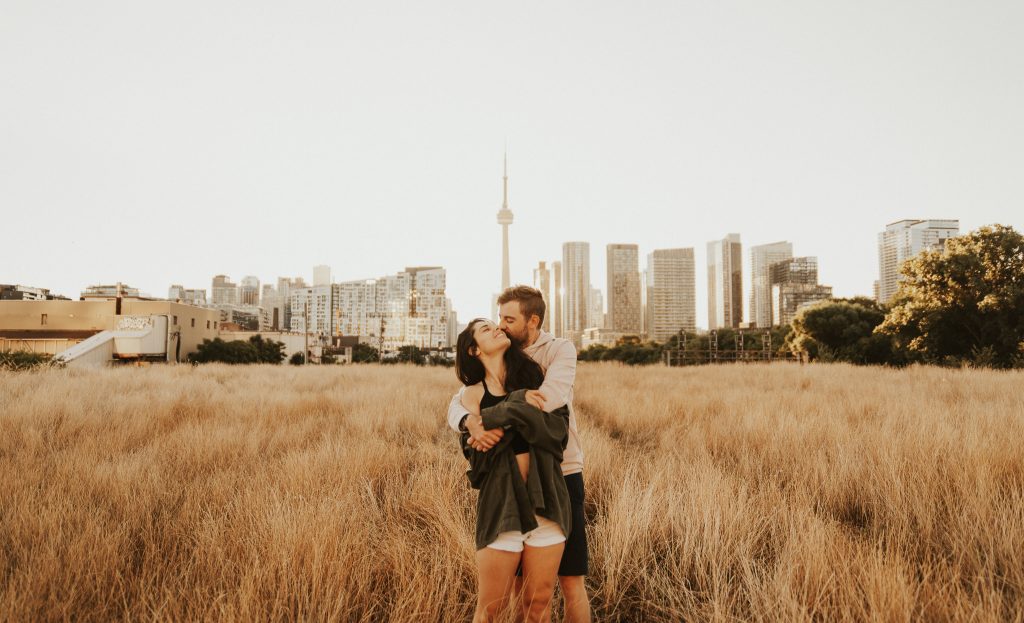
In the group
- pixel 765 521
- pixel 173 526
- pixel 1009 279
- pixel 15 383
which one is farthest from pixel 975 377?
pixel 15 383

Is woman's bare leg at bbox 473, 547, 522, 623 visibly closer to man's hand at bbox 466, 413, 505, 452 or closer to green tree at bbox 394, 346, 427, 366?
man's hand at bbox 466, 413, 505, 452

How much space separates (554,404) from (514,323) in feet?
1.65

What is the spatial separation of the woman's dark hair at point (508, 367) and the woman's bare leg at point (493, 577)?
0.71m

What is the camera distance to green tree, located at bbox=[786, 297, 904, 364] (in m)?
30.6

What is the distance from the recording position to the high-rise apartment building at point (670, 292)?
6358 inches

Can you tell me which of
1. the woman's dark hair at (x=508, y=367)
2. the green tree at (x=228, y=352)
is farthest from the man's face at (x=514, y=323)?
the green tree at (x=228, y=352)

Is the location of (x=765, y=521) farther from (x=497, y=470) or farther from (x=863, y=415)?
(x=863, y=415)

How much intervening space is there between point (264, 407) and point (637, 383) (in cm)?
1011

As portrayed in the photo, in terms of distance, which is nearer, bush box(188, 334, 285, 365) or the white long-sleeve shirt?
the white long-sleeve shirt

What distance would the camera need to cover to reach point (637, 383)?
14.2 meters

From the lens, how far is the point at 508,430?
2039 millimetres

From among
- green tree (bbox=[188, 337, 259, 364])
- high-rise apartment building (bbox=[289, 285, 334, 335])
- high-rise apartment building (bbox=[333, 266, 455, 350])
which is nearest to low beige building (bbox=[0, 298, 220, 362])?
Result: green tree (bbox=[188, 337, 259, 364])

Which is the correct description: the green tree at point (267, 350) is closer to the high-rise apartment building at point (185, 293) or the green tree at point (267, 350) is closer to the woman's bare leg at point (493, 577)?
the woman's bare leg at point (493, 577)

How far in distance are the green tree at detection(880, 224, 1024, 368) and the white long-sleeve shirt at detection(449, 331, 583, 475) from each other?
1037 inches
